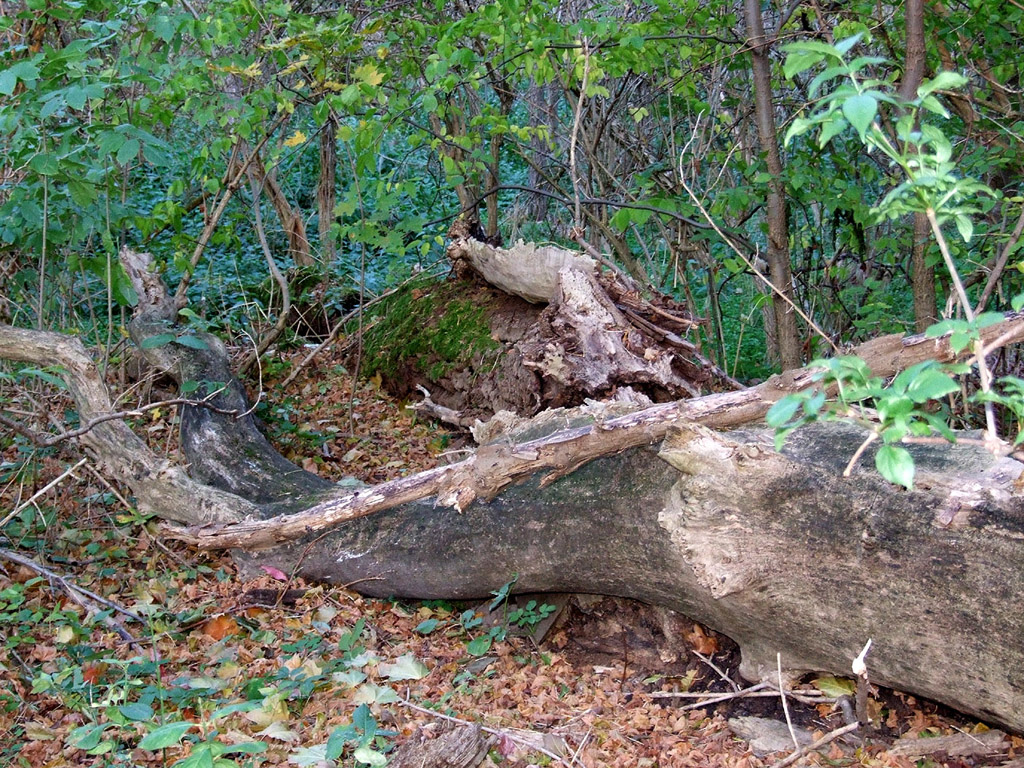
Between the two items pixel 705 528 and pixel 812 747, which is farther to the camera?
pixel 705 528

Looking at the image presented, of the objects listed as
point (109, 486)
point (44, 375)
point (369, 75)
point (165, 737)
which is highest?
point (369, 75)

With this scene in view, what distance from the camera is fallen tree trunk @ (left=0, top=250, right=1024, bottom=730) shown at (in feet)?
7.79

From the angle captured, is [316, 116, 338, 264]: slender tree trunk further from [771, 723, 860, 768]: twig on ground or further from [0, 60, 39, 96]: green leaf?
[771, 723, 860, 768]: twig on ground

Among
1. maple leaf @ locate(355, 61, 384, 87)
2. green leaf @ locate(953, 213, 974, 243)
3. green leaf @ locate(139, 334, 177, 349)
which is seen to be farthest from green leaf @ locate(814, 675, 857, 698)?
green leaf @ locate(139, 334, 177, 349)

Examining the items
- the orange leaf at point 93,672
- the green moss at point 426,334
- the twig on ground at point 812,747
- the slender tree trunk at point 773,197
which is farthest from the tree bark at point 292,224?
the twig on ground at point 812,747

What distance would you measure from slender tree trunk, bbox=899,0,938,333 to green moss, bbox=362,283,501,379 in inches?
97.1

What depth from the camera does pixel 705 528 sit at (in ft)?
8.98

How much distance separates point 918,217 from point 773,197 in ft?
2.99

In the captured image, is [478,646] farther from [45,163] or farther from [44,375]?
[45,163]

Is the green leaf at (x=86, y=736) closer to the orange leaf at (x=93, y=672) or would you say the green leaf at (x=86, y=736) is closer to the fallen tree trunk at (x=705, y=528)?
the orange leaf at (x=93, y=672)

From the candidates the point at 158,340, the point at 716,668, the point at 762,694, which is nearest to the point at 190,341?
A: the point at 158,340

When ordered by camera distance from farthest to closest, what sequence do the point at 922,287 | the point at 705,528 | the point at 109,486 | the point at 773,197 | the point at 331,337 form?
the point at 331,337 → the point at 773,197 → the point at 922,287 → the point at 109,486 → the point at 705,528

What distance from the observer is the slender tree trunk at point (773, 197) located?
5023mm

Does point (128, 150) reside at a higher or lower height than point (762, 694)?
higher
